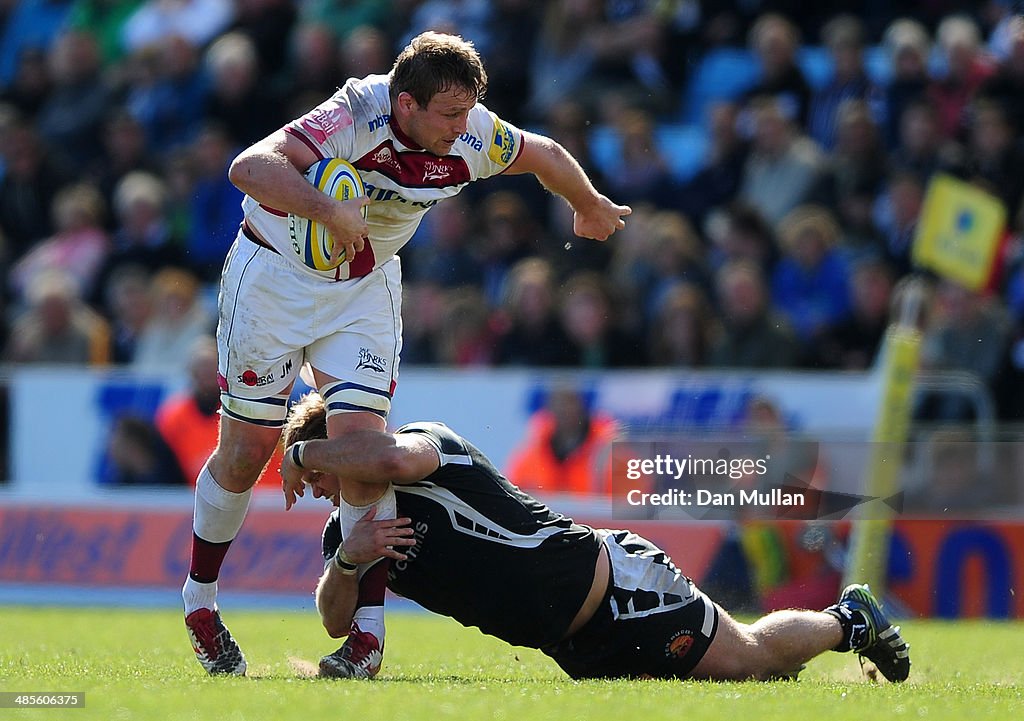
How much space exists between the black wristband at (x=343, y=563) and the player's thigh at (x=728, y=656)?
1273 mm

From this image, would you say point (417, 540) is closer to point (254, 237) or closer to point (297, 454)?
point (297, 454)

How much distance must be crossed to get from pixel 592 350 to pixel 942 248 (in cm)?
256

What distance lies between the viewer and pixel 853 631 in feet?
19.7

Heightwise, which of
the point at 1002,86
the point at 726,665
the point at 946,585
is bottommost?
the point at 946,585

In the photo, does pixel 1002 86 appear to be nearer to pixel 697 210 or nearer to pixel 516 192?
pixel 697 210

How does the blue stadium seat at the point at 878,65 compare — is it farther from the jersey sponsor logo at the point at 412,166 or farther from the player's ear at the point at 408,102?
the player's ear at the point at 408,102

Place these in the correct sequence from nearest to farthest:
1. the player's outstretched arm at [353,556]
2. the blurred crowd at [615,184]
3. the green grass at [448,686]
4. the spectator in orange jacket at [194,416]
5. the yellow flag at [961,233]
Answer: the green grass at [448,686], the player's outstretched arm at [353,556], the yellow flag at [961,233], the spectator in orange jacket at [194,416], the blurred crowd at [615,184]

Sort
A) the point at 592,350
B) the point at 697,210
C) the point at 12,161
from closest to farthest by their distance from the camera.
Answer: the point at 592,350
the point at 697,210
the point at 12,161

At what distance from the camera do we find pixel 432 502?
5.71 m

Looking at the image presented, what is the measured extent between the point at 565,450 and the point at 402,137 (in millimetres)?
4631

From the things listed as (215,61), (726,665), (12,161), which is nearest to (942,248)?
(726,665)

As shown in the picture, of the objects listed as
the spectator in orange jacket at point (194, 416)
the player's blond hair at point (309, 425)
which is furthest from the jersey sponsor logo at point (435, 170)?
the spectator in orange jacket at point (194, 416)

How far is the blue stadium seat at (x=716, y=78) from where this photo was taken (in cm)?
1311

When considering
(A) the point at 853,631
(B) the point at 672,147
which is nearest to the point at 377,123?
(A) the point at 853,631
